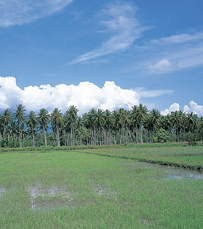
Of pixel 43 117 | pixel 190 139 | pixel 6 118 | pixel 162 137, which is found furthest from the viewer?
pixel 43 117

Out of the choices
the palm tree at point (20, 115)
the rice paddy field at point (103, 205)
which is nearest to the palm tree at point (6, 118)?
the palm tree at point (20, 115)

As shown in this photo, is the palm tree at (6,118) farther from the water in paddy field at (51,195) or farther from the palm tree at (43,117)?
the water in paddy field at (51,195)

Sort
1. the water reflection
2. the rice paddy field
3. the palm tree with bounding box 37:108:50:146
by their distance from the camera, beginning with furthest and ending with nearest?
1. the palm tree with bounding box 37:108:50:146
2. the water reflection
3. the rice paddy field

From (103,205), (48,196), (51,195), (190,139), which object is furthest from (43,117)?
(103,205)

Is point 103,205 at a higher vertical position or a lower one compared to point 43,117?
lower

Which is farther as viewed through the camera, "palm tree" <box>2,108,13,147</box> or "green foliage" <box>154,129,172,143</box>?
"palm tree" <box>2,108,13,147</box>

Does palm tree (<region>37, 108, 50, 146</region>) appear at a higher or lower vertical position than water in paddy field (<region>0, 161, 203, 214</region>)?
higher

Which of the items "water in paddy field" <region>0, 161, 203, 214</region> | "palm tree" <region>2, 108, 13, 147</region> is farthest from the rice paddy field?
"palm tree" <region>2, 108, 13, 147</region>

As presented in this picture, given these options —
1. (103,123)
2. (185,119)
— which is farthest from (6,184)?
(185,119)

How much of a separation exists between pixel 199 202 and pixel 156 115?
→ 5725 centimetres

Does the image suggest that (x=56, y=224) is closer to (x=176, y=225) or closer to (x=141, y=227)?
(x=141, y=227)

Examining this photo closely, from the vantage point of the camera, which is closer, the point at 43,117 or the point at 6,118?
the point at 6,118

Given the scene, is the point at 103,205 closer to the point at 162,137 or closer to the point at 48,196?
the point at 48,196

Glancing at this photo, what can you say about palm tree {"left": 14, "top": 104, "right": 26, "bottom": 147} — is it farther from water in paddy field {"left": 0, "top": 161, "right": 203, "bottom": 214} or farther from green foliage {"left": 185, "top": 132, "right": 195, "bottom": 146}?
water in paddy field {"left": 0, "top": 161, "right": 203, "bottom": 214}
